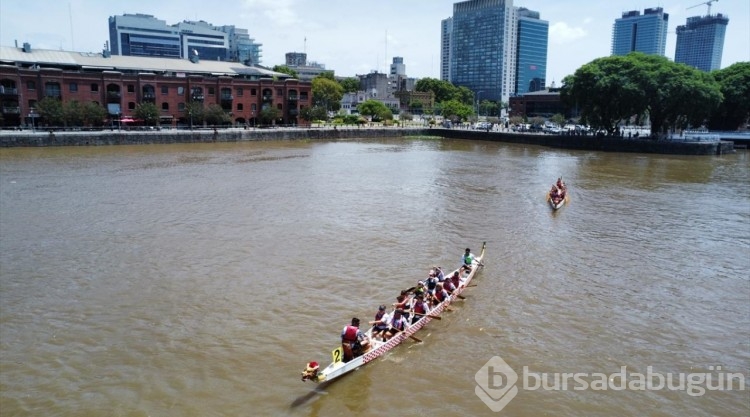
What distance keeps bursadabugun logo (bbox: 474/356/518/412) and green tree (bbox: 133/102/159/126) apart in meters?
74.2

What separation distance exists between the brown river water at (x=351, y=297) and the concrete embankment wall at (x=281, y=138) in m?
29.8

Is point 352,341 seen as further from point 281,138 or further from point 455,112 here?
point 455,112

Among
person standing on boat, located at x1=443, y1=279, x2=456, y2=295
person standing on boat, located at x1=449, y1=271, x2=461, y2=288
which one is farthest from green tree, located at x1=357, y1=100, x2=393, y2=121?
person standing on boat, located at x1=443, y1=279, x2=456, y2=295

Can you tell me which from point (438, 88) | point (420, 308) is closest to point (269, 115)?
point (420, 308)

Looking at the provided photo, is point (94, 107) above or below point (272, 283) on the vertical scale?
above

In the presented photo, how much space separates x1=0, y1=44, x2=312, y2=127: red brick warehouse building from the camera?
242 feet

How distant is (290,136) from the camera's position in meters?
87.4

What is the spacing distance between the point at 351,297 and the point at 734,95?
281ft

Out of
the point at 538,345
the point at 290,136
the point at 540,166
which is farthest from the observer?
the point at 290,136

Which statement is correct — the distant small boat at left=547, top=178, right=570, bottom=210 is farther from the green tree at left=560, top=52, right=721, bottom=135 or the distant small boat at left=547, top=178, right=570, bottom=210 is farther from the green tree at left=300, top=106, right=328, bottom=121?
the green tree at left=300, top=106, right=328, bottom=121

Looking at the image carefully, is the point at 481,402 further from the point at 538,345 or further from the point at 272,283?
the point at 272,283

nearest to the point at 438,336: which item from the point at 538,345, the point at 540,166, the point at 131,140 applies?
the point at 538,345

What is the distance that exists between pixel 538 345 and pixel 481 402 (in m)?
3.66

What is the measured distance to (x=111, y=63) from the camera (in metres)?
85.8
